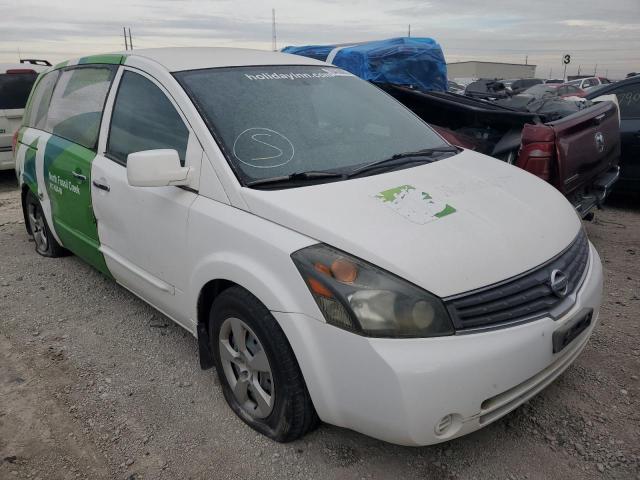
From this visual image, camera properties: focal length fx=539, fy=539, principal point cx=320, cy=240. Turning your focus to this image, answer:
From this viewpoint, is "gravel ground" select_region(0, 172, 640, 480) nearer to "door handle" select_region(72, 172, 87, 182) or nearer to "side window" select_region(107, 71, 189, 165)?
"door handle" select_region(72, 172, 87, 182)

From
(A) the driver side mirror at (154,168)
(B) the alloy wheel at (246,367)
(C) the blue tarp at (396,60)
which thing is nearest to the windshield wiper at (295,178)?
(A) the driver side mirror at (154,168)

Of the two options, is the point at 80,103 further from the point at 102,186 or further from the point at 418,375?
the point at 418,375

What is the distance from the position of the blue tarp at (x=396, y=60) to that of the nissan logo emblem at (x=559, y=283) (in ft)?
12.4

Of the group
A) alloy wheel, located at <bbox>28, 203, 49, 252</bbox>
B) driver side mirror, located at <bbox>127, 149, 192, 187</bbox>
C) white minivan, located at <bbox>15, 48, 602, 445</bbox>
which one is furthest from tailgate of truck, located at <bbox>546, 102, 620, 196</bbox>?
alloy wheel, located at <bbox>28, 203, 49, 252</bbox>

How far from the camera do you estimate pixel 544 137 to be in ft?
13.1

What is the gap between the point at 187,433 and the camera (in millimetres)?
2514

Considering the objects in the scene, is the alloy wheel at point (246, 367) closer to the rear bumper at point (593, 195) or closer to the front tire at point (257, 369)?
the front tire at point (257, 369)

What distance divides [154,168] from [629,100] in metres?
5.80

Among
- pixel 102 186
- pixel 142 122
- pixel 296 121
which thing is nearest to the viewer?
pixel 296 121

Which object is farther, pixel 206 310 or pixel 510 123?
pixel 510 123

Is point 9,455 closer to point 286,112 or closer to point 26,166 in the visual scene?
point 286,112

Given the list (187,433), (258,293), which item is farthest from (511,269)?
(187,433)

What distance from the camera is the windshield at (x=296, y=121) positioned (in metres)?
2.56

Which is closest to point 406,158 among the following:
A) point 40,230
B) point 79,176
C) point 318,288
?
point 318,288
